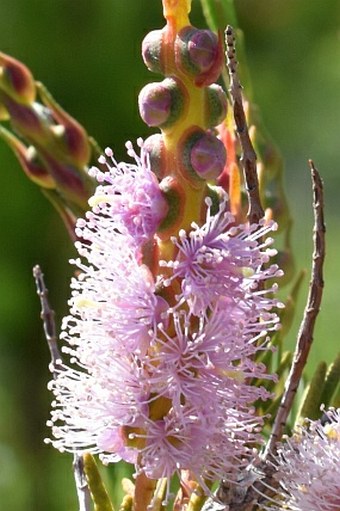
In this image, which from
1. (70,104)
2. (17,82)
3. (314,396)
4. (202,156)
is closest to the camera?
(202,156)

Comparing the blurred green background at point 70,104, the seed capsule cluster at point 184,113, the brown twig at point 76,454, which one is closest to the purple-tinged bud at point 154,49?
the seed capsule cluster at point 184,113

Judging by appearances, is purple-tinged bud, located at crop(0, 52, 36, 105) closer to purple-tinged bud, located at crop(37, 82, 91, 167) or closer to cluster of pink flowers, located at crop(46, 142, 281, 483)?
purple-tinged bud, located at crop(37, 82, 91, 167)

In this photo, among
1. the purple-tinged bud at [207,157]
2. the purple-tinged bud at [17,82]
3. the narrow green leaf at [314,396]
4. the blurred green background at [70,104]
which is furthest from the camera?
the blurred green background at [70,104]

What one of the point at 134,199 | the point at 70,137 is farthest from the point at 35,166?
the point at 134,199

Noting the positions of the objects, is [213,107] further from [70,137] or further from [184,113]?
[70,137]

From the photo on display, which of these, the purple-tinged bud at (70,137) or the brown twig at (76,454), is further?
the purple-tinged bud at (70,137)

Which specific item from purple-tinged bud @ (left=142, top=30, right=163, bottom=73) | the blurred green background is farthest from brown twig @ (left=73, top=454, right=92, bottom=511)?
the blurred green background

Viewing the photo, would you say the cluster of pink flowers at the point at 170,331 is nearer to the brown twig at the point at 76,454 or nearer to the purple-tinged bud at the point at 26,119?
the brown twig at the point at 76,454
